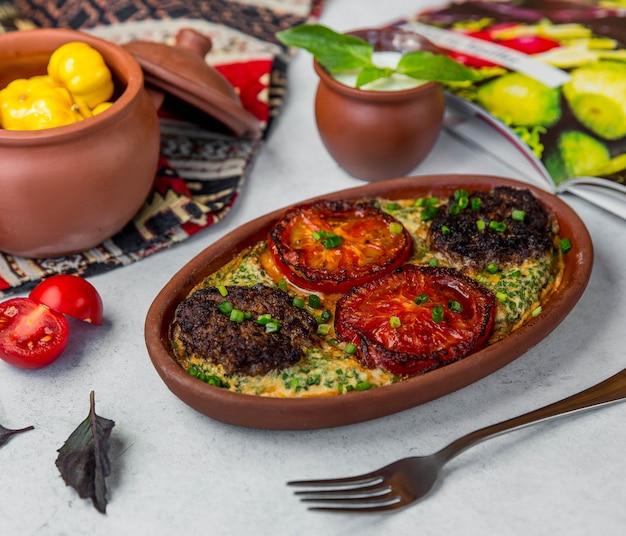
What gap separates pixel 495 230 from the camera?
7.33ft

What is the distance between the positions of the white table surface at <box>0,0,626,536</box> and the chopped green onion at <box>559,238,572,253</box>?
243mm

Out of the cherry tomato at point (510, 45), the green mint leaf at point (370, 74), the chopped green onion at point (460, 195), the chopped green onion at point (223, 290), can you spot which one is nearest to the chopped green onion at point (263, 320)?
the chopped green onion at point (223, 290)

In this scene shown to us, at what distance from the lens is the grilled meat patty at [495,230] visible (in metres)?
2.17

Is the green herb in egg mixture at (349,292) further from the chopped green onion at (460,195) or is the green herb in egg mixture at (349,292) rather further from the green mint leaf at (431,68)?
the green mint leaf at (431,68)

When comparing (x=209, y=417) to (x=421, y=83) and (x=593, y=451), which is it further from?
(x=421, y=83)

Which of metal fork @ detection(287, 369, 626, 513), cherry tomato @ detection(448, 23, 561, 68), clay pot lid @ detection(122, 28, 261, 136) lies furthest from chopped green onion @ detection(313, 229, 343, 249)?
cherry tomato @ detection(448, 23, 561, 68)

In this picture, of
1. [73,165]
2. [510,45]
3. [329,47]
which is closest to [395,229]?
[329,47]

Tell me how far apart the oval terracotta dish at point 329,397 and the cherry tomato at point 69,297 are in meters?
0.31

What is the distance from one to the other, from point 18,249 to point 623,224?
2063 mm

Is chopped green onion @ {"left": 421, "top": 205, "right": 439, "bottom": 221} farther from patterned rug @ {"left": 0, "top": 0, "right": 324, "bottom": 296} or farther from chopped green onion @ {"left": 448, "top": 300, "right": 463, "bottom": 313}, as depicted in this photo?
patterned rug @ {"left": 0, "top": 0, "right": 324, "bottom": 296}

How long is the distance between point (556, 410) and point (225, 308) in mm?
882

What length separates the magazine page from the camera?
2.85 meters

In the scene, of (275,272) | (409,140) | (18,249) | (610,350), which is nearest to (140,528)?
(275,272)

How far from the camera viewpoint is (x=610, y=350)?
7.39ft
